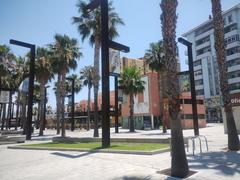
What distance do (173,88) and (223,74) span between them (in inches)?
282

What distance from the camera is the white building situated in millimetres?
82938

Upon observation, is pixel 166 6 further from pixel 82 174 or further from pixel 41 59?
pixel 41 59

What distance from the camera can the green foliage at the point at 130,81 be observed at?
44906 millimetres

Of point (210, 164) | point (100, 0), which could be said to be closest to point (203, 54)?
point (100, 0)

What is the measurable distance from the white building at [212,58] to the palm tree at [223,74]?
7043cm

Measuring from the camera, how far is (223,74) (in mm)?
A: 15195

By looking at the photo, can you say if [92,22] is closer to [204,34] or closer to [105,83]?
[105,83]

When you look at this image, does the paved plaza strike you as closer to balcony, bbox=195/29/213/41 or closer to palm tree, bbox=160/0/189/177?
palm tree, bbox=160/0/189/177

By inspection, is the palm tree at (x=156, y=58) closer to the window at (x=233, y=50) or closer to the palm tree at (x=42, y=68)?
the palm tree at (x=42, y=68)

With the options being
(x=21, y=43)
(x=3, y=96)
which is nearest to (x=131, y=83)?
(x=3, y=96)

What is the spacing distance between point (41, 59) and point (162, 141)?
2675cm

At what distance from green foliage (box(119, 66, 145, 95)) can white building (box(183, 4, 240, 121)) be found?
1766 inches

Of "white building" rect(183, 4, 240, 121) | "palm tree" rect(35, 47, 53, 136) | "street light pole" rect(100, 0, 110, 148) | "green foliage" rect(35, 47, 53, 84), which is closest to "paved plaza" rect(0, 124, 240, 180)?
"street light pole" rect(100, 0, 110, 148)

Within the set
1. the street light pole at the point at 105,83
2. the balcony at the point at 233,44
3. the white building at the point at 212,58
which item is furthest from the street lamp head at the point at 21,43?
the balcony at the point at 233,44
